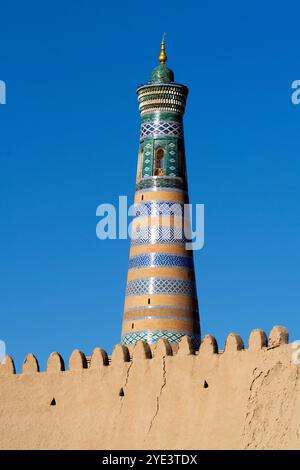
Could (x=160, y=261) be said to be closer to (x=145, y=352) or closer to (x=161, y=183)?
(x=161, y=183)

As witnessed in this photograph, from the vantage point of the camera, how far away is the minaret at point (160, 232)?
34.1 metres

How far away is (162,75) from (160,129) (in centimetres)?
136

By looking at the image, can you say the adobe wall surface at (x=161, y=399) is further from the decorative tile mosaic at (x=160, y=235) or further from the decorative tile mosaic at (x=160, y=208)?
the decorative tile mosaic at (x=160, y=208)

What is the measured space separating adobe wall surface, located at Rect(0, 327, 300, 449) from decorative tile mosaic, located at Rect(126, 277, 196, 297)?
6.35 meters

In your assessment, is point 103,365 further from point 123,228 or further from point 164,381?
point 123,228

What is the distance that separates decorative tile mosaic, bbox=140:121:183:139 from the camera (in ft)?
116

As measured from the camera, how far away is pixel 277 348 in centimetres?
2383

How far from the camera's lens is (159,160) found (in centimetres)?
3525

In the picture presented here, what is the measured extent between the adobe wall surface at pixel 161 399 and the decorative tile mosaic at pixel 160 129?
862cm

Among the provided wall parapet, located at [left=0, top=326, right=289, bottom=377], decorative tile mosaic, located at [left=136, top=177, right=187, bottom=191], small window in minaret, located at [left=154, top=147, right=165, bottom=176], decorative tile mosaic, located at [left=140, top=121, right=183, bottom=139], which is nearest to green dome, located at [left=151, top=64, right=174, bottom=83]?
decorative tile mosaic, located at [left=140, top=121, right=183, bottom=139]

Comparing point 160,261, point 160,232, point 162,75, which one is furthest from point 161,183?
point 162,75

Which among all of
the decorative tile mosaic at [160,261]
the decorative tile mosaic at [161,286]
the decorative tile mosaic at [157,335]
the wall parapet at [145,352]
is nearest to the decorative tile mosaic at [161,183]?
the decorative tile mosaic at [160,261]
